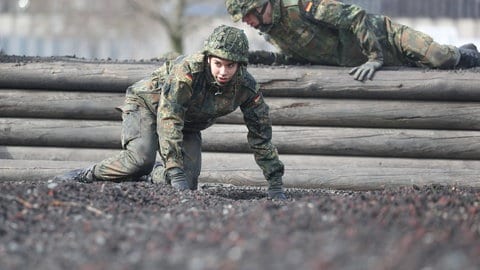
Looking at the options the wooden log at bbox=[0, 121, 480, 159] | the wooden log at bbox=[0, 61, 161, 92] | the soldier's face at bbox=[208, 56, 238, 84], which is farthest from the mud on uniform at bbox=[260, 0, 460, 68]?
the soldier's face at bbox=[208, 56, 238, 84]

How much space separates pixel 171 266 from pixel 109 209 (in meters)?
2.21

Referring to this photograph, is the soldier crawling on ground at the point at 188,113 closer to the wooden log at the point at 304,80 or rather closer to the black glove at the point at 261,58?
the wooden log at the point at 304,80

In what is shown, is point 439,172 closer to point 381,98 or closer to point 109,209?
point 381,98

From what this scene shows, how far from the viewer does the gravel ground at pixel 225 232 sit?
12.7 feet

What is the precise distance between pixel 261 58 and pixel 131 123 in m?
2.69

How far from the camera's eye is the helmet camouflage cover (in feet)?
30.2

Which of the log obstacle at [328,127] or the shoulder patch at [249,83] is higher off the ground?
the shoulder patch at [249,83]

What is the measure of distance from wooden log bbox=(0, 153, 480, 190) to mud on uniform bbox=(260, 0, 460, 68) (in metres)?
1.09

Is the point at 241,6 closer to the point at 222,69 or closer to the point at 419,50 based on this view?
the point at 419,50

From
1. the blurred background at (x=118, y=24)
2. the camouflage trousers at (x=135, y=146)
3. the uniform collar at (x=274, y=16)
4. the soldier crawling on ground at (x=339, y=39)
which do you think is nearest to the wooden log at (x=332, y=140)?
the soldier crawling on ground at (x=339, y=39)

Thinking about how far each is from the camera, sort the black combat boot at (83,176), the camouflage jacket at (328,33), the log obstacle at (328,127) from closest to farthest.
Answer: the black combat boot at (83,176) < the log obstacle at (328,127) < the camouflage jacket at (328,33)

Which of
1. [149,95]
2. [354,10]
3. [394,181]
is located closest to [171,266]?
[149,95]

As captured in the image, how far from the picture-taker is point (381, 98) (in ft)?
31.2

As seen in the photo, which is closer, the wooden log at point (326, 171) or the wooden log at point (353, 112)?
the wooden log at point (326, 171)
